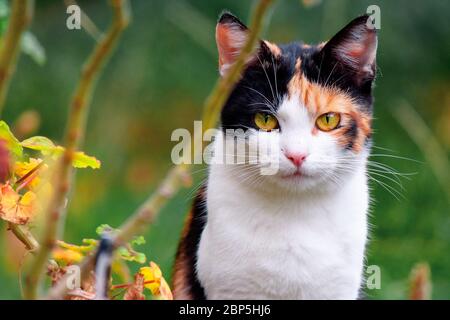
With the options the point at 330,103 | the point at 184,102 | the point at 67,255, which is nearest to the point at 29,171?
the point at 67,255

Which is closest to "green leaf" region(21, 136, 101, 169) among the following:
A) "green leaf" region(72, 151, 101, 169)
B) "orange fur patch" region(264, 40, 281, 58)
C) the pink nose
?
"green leaf" region(72, 151, 101, 169)

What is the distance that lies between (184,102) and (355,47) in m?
1.58

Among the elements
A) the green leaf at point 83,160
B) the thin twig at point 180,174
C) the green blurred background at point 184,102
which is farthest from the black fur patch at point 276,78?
the green blurred background at point 184,102

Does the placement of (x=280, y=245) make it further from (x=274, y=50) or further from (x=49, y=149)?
(x=49, y=149)

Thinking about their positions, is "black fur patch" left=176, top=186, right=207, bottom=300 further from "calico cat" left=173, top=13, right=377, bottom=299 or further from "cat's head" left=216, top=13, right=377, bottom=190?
"cat's head" left=216, top=13, right=377, bottom=190

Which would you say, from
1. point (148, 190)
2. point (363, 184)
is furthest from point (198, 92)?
point (363, 184)

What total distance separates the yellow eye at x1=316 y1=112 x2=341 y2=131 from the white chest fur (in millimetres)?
133

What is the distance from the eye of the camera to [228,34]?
1345 mm

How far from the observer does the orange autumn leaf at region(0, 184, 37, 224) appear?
3.13 feet

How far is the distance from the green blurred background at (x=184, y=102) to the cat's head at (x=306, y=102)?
1136mm

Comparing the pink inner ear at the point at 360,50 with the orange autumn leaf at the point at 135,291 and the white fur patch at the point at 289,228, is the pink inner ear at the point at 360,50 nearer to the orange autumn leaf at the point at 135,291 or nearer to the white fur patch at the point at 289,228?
the white fur patch at the point at 289,228

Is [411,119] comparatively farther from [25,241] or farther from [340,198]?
[25,241]

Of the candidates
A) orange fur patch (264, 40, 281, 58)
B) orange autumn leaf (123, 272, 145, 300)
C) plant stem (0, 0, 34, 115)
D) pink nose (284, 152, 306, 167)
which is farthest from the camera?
orange fur patch (264, 40, 281, 58)

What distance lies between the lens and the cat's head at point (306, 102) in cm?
130
